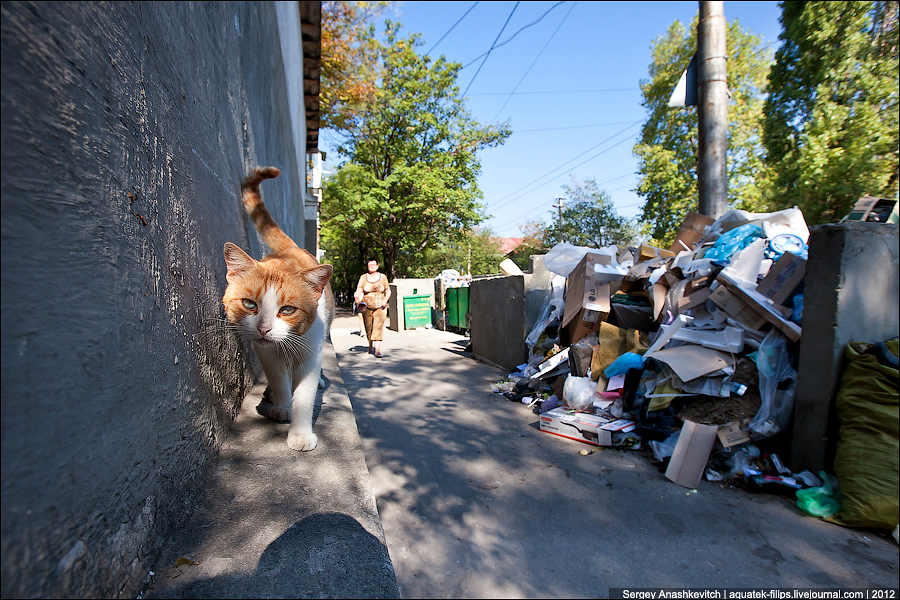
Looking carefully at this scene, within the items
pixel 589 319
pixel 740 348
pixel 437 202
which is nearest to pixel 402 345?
pixel 589 319

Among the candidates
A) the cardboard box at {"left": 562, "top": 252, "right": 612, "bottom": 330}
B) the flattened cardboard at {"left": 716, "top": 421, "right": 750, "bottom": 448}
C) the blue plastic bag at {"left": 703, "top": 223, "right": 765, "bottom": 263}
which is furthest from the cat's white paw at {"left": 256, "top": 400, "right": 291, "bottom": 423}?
the blue plastic bag at {"left": 703, "top": 223, "right": 765, "bottom": 263}

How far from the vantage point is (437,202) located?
66.9 feet

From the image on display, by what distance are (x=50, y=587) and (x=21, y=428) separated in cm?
22

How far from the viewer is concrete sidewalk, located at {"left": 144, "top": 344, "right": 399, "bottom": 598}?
2.82 feet

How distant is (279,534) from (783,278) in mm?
4044

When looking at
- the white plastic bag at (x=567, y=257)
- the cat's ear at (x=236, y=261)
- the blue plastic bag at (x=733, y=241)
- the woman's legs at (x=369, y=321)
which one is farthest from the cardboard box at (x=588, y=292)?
the woman's legs at (x=369, y=321)

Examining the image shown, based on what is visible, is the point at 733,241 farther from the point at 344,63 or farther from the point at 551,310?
the point at 344,63

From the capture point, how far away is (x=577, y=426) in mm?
3930

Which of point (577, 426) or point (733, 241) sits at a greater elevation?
point (733, 241)

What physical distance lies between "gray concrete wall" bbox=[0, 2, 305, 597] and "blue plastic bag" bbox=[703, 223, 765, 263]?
4.48 m

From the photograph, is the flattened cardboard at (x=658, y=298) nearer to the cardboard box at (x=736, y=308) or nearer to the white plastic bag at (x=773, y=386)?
the cardboard box at (x=736, y=308)

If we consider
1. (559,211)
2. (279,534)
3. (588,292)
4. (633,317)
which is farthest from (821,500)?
(559,211)

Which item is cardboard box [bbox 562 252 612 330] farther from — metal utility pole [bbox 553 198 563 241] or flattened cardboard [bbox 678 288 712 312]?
metal utility pole [bbox 553 198 563 241]

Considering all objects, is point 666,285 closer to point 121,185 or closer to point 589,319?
point 589,319
